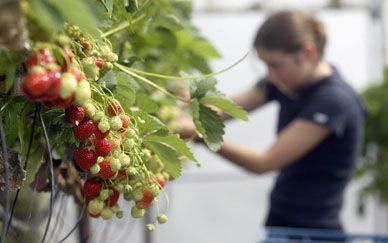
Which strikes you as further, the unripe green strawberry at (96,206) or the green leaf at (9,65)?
the unripe green strawberry at (96,206)

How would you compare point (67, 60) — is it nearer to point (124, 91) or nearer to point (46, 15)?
point (46, 15)

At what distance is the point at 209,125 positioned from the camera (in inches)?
35.4

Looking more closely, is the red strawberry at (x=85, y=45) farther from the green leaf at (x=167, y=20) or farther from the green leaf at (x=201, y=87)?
the green leaf at (x=167, y=20)

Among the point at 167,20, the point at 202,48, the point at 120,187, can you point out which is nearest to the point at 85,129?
the point at 120,187

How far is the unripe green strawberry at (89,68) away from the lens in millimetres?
699

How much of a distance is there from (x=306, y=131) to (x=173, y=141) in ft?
3.73

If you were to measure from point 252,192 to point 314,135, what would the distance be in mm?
1838

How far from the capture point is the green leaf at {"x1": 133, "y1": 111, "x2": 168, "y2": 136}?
840mm

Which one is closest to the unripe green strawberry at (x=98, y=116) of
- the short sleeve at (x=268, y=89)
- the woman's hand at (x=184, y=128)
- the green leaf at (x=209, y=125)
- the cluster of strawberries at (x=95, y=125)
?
the cluster of strawberries at (x=95, y=125)

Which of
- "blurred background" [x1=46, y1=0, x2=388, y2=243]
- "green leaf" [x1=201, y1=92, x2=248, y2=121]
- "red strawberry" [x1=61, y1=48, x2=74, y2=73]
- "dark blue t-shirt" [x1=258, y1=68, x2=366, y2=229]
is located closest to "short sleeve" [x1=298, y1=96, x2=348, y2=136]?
"dark blue t-shirt" [x1=258, y1=68, x2=366, y2=229]

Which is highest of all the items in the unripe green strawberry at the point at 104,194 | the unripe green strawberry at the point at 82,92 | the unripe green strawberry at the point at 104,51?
the unripe green strawberry at the point at 82,92

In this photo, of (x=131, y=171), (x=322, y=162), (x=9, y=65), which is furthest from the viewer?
(x=322, y=162)

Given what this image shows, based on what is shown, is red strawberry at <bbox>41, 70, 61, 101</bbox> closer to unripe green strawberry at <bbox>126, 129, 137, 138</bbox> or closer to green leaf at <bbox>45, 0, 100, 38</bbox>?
green leaf at <bbox>45, 0, 100, 38</bbox>

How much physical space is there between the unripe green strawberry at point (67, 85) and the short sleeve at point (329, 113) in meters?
1.43
